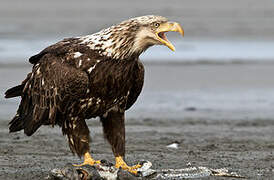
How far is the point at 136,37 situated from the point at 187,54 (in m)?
13.5

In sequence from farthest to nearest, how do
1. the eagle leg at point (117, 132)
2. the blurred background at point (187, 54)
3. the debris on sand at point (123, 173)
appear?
the blurred background at point (187, 54) → the eagle leg at point (117, 132) → the debris on sand at point (123, 173)

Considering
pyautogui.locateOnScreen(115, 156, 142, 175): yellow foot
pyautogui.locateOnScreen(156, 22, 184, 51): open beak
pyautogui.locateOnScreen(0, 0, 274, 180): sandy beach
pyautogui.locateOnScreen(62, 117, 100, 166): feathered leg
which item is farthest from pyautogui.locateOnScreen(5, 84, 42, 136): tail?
pyautogui.locateOnScreen(156, 22, 184, 51): open beak

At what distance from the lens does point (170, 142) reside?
952 centimetres

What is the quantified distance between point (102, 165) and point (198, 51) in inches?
566

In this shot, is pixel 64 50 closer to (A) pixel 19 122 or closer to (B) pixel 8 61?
(A) pixel 19 122

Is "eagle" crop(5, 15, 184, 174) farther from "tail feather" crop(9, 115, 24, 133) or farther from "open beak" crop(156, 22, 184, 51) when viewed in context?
Answer: "tail feather" crop(9, 115, 24, 133)

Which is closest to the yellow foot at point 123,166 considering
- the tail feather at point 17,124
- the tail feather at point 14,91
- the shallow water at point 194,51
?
the tail feather at point 17,124

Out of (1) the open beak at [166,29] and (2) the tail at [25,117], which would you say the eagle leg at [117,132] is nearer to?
(2) the tail at [25,117]

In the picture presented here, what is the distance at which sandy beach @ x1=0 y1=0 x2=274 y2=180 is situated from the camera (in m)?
8.52

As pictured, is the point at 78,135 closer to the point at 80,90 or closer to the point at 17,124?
the point at 80,90

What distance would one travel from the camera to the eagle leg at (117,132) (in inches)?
298

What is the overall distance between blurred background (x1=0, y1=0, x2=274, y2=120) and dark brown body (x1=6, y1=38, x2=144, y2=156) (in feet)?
13.2

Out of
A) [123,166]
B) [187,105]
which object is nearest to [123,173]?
[123,166]

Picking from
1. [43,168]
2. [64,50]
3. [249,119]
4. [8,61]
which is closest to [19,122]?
[43,168]
